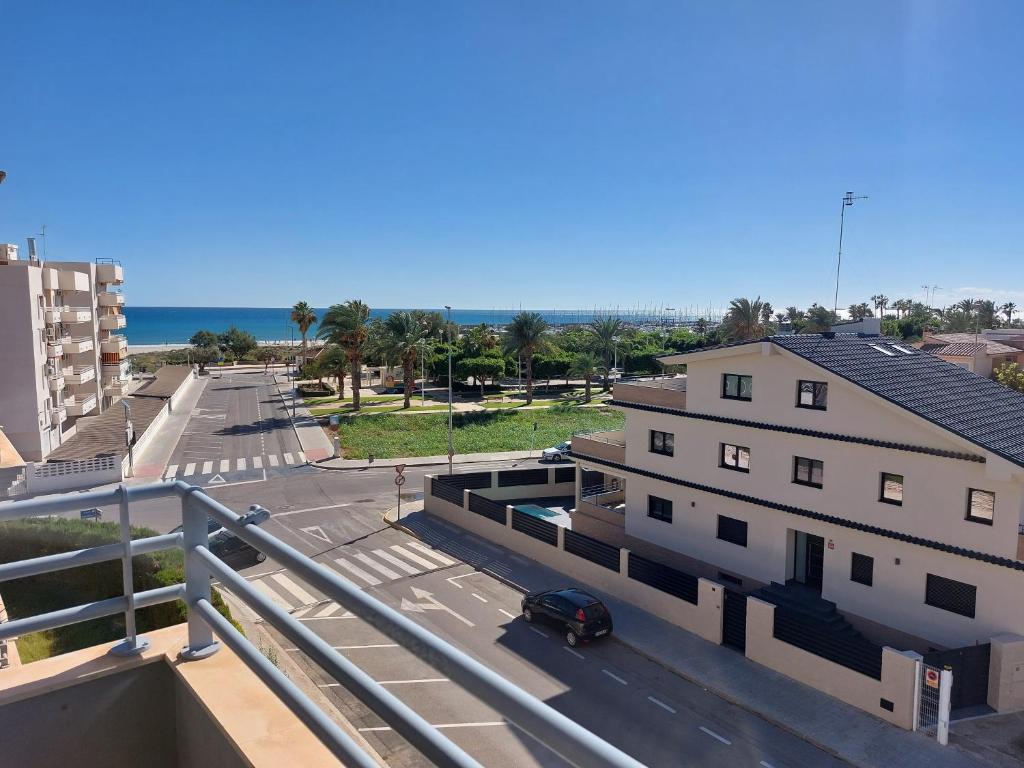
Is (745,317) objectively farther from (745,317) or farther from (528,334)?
(528,334)

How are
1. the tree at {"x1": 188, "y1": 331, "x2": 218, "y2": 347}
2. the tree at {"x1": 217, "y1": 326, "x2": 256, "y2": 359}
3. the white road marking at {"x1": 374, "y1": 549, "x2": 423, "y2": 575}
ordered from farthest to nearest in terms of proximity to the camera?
the tree at {"x1": 188, "y1": 331, "x2": 218, "y2": 347}, the tree at {"x1": 217, "y1": 326, "x2": 256, "y2": 359}, the white road marking at {"x1": 374, "y1": 549, "x2": 423, "y2": 575}

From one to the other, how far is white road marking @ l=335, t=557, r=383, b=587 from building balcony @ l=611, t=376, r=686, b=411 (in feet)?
37.5

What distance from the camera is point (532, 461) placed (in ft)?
146

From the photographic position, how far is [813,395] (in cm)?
2186

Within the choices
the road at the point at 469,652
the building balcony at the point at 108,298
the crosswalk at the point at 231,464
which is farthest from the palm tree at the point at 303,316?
the road at the point at 469,652

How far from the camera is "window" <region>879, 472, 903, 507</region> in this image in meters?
19.7

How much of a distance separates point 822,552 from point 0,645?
68.2ft

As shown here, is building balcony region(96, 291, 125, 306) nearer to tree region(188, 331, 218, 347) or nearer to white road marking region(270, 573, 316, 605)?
white road marking region(270, 573, 316, 605)

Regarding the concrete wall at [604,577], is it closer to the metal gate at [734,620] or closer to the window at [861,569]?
the metal gate at [734,620]

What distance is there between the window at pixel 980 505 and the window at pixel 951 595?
1.76m

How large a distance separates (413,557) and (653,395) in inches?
437

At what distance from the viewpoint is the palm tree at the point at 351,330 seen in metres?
58.8

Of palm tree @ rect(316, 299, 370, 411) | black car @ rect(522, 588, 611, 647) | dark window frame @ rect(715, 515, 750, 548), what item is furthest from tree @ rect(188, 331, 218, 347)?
black car @ rect(522, 588, 611, 647)

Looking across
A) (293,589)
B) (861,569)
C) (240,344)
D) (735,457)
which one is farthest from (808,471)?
(240,344)
